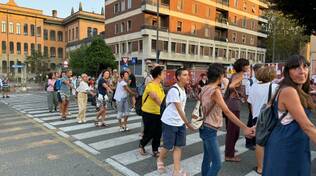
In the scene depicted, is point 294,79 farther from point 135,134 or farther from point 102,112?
point 102,112

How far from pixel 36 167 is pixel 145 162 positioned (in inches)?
76.6

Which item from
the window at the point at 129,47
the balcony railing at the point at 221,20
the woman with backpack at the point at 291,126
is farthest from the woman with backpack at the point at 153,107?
the balcony railing at the point at 221,20

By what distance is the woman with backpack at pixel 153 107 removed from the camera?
5.70m

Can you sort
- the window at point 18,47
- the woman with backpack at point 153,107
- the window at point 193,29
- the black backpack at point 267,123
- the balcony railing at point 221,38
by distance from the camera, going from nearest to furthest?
the black backpack at point 267,123
the woman with backpack at point 153,107
the window at point 193,29
the balcony railing at point 221,38
the window at point 18,47

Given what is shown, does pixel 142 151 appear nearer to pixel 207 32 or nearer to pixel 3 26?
pixel 207 32

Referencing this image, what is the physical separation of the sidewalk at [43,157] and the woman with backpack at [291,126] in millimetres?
3170

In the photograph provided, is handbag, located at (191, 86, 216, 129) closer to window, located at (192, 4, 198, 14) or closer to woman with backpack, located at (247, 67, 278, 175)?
woman with backpack, located at (247, 67, 278, 175)

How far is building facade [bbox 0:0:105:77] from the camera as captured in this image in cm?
6459

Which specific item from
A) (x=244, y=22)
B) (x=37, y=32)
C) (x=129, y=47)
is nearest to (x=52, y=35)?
(x=37, y=32)

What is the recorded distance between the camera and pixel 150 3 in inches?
1519

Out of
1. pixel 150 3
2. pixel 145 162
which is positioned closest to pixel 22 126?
pixel 145 162

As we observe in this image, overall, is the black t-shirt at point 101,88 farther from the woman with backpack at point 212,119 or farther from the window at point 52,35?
the window at point 52,35

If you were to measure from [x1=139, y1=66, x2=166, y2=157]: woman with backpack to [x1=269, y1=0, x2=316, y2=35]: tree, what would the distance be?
1130 cm

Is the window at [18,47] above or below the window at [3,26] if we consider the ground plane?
below
